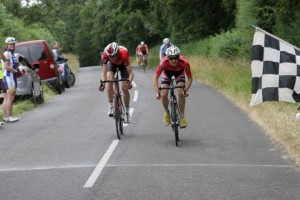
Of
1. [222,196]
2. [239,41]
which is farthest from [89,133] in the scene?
[239,41]

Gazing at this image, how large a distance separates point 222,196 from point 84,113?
938 cm

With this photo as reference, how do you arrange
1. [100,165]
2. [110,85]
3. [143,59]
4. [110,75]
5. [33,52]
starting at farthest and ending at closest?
[143,59]
[33,52]
[110,75]
[110,85]
[100,165]

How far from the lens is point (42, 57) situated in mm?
21250

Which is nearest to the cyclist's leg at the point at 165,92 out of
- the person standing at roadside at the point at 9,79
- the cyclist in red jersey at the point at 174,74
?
the cyclist in red jersey at the point at 174,74

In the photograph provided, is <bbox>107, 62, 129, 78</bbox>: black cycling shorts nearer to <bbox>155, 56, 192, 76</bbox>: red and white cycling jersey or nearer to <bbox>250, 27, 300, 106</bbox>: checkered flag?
<bbox>155, 56, 192, 76</bbox>: red and white cycling jersey

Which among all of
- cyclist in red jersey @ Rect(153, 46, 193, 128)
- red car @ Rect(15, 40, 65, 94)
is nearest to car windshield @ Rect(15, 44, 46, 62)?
red car @ Rect(15, 40, 65, 94)

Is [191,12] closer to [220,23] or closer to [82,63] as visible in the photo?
[220,23]

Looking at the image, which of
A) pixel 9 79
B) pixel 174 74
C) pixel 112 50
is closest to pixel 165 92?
pixel 174 74

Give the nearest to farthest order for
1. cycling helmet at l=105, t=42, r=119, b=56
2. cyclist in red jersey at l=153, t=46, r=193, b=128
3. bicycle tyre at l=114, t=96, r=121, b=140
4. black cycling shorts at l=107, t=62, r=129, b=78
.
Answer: cyclist in red jersey at l=153, t=46, r=193, b=128 → bicycle tyre at l=114, t=96, r=121, b=140 → cycling helmet at l=105, t=42, r=119, b=56 → black cycling shorts at l=107, t=62, r=129, b=78

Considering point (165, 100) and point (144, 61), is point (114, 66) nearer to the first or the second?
point (165, 100)

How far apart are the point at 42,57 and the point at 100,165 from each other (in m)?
13.5

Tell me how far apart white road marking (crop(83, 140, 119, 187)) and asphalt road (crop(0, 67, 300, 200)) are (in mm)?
13

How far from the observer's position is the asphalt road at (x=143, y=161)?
6844mm

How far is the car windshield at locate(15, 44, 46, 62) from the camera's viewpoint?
2097 cm
